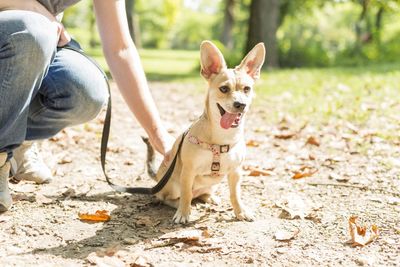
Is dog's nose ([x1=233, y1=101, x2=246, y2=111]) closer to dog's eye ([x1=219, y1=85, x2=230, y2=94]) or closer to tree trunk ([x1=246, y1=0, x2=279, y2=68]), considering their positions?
dog's eye ([x1=219, y1=85, x2=230, y2=94])

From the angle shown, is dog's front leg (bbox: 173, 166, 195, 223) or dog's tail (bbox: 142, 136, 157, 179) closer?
dog's front leg (bbox: 173, 166, 195, 223)

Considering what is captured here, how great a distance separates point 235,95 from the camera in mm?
2713

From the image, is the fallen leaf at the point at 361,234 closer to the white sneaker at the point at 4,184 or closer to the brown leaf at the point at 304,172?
the brown leaf at the point at 304,172

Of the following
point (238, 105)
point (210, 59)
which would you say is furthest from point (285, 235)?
point (210, 59)

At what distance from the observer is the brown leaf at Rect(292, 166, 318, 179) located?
379cm

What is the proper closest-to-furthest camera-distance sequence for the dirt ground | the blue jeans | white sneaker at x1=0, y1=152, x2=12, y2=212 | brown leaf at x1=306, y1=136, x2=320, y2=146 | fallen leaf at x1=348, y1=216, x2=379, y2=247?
the dirt ground → fallen leaf at x1=348, y1=216, x2=379, y2=247 → the blue jeans → white sneaker at x1=0, y1=152, x2=12, y2=212 → brown leaf at x1=306, y1=136, x2=320, y2=146

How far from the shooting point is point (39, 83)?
287cm

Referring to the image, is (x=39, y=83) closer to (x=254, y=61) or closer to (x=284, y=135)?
(x=254, y=61)

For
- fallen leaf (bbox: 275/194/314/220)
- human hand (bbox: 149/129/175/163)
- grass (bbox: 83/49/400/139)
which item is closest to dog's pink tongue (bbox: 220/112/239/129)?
human hand (bbox: 149/129/175/163)

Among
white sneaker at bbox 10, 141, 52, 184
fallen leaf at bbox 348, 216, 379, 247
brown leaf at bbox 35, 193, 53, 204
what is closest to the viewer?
fallen leaf at bbox 348, 216, 379, 247

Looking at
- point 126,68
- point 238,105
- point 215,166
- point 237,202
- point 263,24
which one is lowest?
point 237,202

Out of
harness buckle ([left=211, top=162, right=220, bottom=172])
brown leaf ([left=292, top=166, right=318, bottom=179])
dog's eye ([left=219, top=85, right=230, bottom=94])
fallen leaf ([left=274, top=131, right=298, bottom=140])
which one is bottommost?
fallen leaf ([left=274, top=131, right=298, bottom=140])

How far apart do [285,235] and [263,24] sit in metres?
10.5

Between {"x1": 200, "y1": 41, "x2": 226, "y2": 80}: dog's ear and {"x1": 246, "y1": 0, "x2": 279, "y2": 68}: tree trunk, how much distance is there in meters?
9.81
